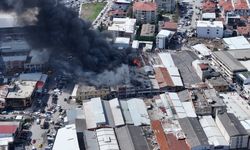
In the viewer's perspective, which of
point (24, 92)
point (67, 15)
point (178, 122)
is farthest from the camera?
point (67, 15)

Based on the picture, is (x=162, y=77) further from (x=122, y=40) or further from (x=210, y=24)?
(x=210, y=24)

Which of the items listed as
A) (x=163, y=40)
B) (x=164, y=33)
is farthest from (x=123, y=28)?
(x=163, y=40)

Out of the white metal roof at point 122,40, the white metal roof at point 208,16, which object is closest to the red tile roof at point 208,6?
the white metal roof at point 208,16

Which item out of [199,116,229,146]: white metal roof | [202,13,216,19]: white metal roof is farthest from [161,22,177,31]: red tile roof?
[199,116,229,146]: white metal roof

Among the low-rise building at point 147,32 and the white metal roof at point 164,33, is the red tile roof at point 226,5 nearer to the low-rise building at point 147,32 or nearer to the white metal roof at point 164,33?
the white metal roof at point 164,33

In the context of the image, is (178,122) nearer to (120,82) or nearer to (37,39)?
(120,82)

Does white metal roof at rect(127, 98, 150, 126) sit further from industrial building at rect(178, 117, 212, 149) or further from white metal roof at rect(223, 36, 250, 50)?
white metal roof at rect(223, 36, 250, 50)

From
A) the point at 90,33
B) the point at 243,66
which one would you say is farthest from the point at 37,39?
the point at 243,66
